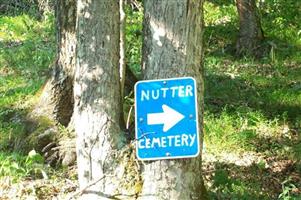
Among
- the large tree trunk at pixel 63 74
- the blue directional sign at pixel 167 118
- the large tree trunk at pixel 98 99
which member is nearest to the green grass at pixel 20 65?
the large tree trunk at pixel 63 74

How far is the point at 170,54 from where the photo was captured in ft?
12.0

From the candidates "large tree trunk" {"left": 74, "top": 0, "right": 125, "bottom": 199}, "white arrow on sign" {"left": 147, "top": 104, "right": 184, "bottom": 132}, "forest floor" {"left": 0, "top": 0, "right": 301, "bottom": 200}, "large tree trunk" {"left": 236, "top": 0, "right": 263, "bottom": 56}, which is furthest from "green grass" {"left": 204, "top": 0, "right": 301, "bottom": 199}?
"white arrow on sign" {"left": 147, "top": 104, "right": 184, "bottom": 132}

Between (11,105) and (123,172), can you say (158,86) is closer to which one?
(123,172)

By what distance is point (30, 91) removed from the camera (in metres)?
8.33

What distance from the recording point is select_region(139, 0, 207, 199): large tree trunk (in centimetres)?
363

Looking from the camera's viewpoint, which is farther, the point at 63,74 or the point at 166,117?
the point at 63,74

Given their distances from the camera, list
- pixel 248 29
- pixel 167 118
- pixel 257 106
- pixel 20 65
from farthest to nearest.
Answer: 1. pixel 248 29
2. pixel 20 65
3. pixel 257 106
4. pixel 167 118

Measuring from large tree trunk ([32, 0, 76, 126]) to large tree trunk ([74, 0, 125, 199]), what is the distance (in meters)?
2.56

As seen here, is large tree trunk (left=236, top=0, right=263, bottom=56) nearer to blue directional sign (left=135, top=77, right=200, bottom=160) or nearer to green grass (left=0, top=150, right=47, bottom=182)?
green grass (left=0, top=150, right=47, bottom=182)

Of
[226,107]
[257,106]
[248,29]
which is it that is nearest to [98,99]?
[226,107]

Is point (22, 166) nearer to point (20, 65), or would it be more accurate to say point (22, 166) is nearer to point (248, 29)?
point (20, 65)

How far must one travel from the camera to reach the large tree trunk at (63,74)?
659 centimetres

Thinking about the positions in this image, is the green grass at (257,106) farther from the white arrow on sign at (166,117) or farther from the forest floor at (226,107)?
the white arrow on sign at (166,117)

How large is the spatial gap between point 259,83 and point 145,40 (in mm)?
5351
